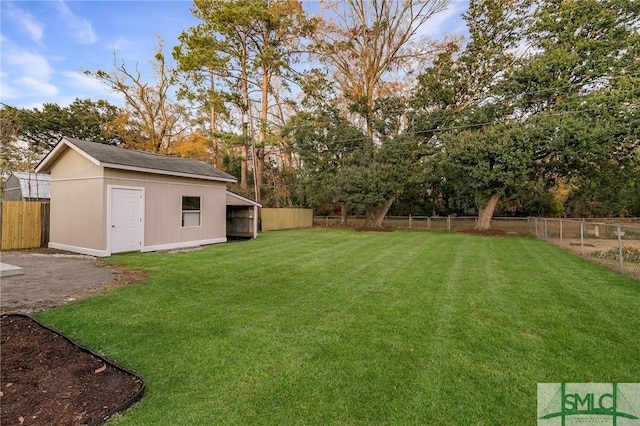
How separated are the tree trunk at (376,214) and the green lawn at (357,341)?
43.4ft

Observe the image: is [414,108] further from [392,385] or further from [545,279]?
[392,385]

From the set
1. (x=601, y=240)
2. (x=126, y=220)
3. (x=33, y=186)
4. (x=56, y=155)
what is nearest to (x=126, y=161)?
(x=126, y=220)

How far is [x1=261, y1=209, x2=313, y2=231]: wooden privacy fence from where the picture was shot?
63.6ft

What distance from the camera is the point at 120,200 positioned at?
9.35m

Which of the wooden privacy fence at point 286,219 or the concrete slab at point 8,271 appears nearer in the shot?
the concrete slab at point 8,271

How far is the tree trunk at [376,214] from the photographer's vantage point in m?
20.0

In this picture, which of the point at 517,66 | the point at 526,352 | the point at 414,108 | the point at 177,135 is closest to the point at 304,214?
the point at 414,108

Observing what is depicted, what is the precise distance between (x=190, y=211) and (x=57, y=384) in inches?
369

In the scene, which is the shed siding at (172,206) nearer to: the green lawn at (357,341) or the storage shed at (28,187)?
the green lawn at (357,341)

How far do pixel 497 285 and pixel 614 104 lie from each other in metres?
13.9

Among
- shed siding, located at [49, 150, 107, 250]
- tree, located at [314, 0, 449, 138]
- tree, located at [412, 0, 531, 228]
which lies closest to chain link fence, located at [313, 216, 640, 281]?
tree, located at [412, 0, 531, 228]

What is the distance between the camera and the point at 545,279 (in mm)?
6523

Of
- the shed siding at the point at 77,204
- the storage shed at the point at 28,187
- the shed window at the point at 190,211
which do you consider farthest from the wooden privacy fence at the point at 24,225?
the storage shed at the point at 28,187

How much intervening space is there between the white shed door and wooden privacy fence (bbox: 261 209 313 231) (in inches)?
374
